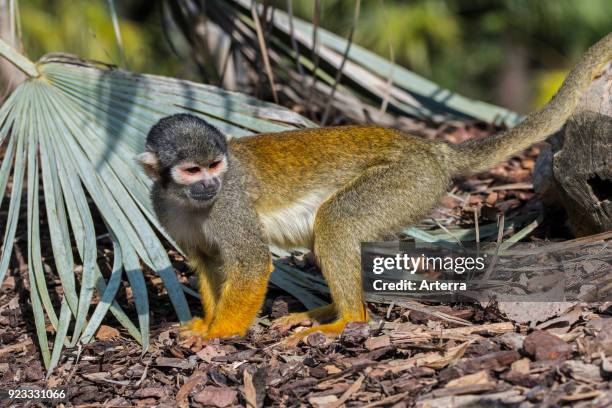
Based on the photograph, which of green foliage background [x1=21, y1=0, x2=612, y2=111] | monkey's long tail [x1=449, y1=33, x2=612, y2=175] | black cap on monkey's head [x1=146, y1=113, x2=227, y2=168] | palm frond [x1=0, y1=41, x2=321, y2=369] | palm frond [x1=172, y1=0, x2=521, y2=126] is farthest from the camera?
green foliage background [x1=21, y1=0, x2=612, y2=111]

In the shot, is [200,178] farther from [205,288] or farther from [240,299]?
[205,288]

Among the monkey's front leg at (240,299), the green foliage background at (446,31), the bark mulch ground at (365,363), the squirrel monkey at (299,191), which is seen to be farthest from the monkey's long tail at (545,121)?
the green foliage background at (446,31)

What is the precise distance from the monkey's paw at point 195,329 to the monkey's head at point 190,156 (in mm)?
931

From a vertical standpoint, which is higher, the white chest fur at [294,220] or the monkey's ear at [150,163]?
the monkey's ear at [150,163]

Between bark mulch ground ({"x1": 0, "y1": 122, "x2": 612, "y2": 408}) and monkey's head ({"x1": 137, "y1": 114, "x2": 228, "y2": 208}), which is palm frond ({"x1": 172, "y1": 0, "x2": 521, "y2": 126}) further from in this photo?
monkey's head ({"x1": 137, "y1": 114, "x2": 228, "y2": 208})

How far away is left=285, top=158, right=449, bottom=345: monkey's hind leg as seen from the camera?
5.60 metres

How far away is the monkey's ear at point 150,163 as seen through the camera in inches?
222

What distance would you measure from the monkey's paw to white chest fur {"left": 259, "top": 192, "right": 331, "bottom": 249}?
0.79 m

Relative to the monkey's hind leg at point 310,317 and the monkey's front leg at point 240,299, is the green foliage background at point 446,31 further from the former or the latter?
the monkey's front leg at point 240,299

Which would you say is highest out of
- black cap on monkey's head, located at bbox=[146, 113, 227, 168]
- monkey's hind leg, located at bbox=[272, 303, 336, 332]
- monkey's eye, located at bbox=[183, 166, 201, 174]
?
black cap on monkey's head, located at bbox=[146, 113, 227, 168]

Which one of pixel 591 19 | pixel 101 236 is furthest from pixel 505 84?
pixel 101 236

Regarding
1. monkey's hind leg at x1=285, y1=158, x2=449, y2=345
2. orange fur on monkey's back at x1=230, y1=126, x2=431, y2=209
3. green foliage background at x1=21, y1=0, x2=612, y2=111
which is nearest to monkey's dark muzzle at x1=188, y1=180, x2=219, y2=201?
orange fur on monkey's back at x1=230, y1=126, x2=431, y2=209

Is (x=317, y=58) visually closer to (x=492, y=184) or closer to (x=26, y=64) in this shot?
(x=492, y=184)

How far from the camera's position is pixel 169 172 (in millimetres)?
5625
